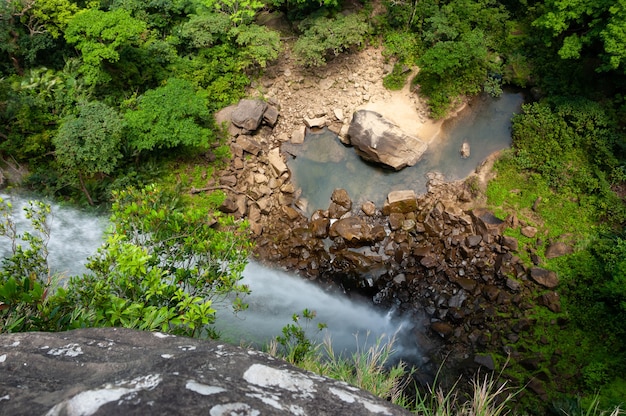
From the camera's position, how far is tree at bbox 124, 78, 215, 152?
11.3m

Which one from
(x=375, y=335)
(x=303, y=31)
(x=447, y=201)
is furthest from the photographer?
(x=303, y=31)

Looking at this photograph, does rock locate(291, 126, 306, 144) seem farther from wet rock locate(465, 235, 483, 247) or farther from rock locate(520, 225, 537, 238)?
rock locate(520, 225, 537, 238)

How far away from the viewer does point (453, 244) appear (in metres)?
11.6

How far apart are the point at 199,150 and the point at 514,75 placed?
11.2 m

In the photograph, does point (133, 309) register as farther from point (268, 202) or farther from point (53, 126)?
point (53, 126)

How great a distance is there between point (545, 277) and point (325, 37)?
10.4 m

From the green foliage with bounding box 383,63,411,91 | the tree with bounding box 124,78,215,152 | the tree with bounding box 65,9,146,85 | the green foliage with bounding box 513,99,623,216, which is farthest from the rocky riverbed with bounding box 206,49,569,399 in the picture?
the tree with bounding box 65,9,146,85

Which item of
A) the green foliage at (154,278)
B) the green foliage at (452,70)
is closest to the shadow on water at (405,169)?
the green foliage at (452,70)

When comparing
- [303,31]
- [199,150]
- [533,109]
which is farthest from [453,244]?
[303,31]

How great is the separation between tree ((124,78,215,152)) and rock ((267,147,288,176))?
2.35 meters

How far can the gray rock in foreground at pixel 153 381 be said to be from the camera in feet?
6.61

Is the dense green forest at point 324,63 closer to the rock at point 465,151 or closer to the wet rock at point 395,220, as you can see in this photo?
the rock at point 465,151

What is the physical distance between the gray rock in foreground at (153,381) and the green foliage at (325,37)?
41.9ft

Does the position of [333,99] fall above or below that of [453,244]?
above
